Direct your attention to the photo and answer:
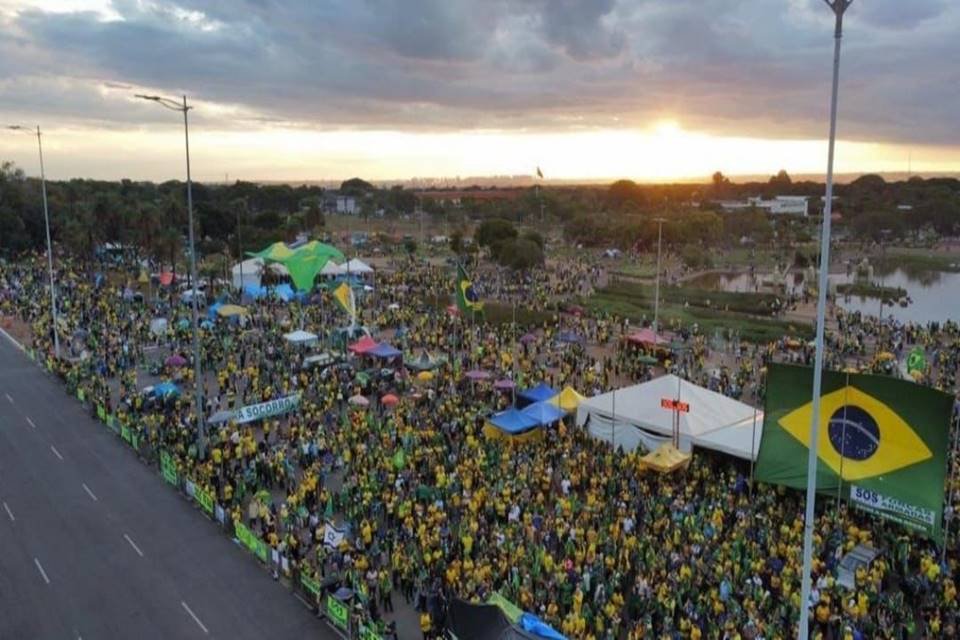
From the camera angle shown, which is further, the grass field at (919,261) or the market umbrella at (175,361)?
the grass field at (919,261)

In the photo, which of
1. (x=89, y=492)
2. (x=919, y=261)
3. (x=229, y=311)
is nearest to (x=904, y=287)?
(x=919, y=261)

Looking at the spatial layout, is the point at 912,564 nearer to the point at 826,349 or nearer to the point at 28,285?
the point at 826,349

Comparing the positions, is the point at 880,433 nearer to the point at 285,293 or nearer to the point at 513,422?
the point at 513,422

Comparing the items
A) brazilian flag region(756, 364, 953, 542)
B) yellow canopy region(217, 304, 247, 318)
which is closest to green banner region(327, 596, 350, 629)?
brazilian flag region(756, 364, 953, 542)

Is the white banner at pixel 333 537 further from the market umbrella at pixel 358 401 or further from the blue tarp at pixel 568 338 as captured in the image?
the blue tarp at pixel 568 338

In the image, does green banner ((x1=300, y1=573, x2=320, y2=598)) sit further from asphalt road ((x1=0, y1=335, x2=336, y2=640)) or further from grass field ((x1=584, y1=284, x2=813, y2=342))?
grass field ((x1=584, y1=284, x2=813, y2=342))

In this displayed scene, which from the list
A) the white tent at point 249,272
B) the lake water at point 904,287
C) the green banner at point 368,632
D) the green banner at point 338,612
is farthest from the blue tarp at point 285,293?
the lake water at point 904,287

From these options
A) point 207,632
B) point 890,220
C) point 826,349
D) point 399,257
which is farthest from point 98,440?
point 890,220
